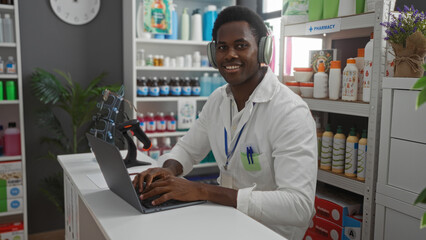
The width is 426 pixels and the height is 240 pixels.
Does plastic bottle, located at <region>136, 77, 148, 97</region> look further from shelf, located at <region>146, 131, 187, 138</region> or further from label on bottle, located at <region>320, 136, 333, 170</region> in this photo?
label on bottle, located at <region>320, 136, 333, 170</region>

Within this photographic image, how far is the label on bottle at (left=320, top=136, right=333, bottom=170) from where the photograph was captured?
7.48 feet

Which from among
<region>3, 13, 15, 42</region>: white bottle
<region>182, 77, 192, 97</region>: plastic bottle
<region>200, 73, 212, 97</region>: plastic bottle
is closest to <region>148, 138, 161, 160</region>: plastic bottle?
<region>182, 77, 192, 97</region>: plastic bottle

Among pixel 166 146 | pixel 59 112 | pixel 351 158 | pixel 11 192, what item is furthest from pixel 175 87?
pixel 351 158

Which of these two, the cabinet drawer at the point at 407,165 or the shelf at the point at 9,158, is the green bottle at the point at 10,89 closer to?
the shelf at the point at 9,158

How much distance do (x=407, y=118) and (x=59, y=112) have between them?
273 cm

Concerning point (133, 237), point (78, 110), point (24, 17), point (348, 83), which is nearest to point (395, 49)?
point (348, 83)

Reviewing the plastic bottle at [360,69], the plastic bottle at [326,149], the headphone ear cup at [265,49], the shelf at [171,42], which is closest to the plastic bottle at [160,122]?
the shelf at [171,42]

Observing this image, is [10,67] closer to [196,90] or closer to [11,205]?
[11,205]

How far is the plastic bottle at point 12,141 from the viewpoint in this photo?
9.60 feet

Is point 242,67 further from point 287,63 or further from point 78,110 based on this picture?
point 78,110

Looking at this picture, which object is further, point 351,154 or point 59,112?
point 59,112

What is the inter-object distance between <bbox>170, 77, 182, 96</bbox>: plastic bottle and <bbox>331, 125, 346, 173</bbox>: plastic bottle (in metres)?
1.62

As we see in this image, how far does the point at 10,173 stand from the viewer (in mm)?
2885

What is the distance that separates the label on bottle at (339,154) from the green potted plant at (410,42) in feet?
1.87
